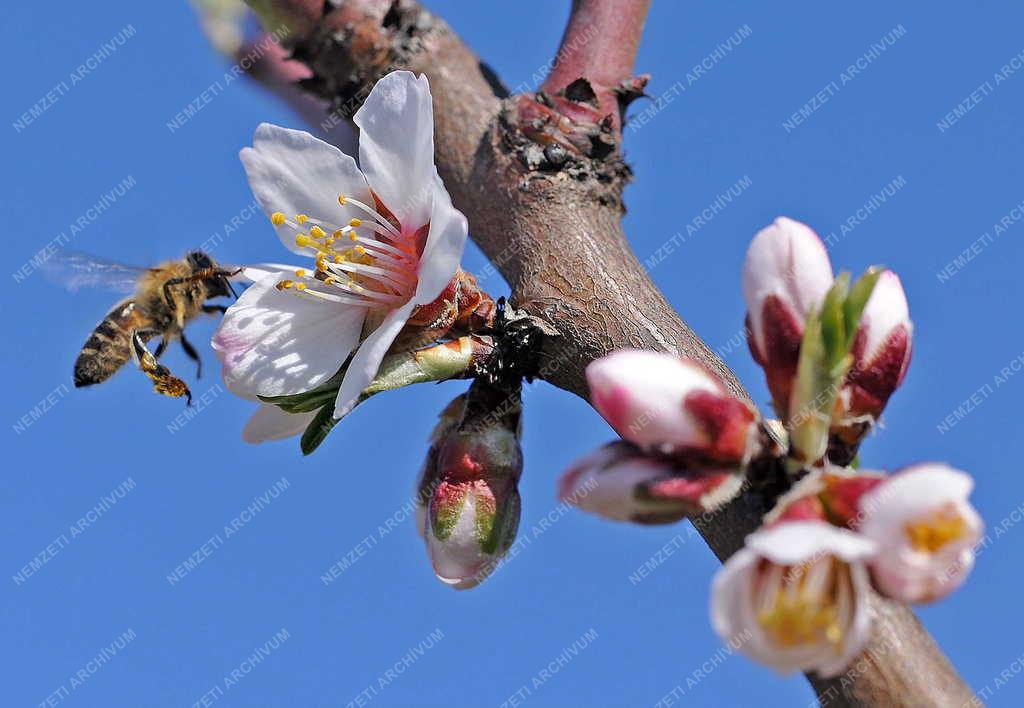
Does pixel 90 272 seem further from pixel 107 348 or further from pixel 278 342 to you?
pixel 278 342

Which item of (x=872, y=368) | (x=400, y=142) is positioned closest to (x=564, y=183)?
(x=400, y=142)

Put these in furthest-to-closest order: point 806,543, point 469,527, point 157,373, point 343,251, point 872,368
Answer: point 157,373 < point 343,251 < point 469,527 < point 872,368 < point 806,543

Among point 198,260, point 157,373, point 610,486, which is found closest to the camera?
point 610,486

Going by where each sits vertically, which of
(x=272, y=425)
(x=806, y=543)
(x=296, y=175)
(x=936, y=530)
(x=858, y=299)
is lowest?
(x=936, y=530)

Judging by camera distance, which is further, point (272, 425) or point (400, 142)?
point (272, 425)

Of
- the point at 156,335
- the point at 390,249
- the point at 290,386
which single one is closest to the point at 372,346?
the point at 290,386

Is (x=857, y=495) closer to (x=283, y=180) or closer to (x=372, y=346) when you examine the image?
(x=372, y=346)

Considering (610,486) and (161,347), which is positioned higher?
(161,347)

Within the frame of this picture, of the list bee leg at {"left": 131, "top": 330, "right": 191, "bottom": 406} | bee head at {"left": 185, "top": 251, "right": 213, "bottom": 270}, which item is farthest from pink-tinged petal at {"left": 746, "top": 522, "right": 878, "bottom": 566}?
bee head at {"left": 185, "top": 251, "right": 213, "bottom": 270}
